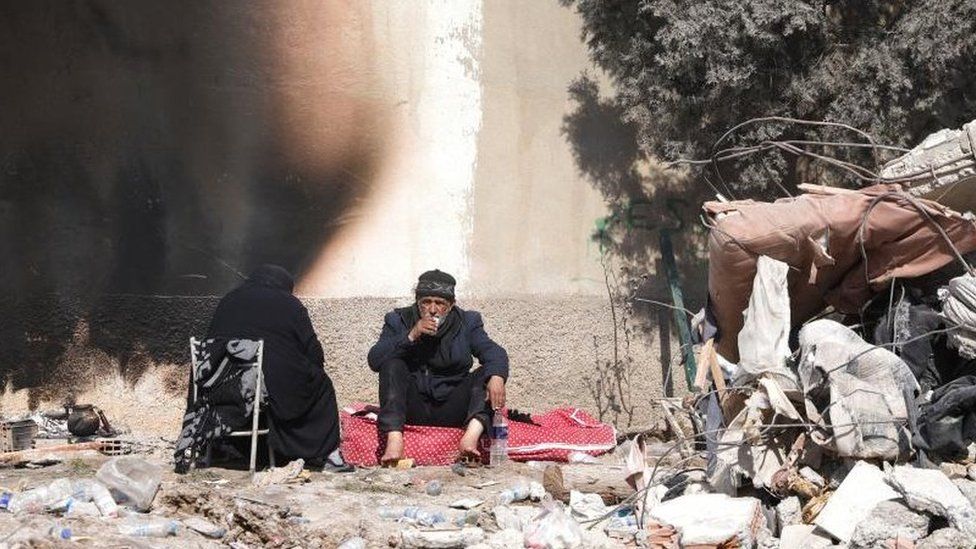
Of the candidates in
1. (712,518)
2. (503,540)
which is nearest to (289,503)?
(503,540)

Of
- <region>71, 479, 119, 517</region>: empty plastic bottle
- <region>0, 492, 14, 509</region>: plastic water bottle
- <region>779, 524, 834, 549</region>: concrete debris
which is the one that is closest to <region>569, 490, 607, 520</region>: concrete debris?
<region>779, 524, 834, 549</region>: concrete debris

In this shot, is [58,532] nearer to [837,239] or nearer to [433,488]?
[433,488]

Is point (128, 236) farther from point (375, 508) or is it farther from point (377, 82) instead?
point (375, 508)

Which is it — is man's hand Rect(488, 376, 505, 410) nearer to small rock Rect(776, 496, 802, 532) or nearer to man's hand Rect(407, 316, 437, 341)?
man's hand Rect(407, 316, 437, 341)

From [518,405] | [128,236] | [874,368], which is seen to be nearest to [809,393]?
[874,368]

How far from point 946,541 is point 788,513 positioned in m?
0.77

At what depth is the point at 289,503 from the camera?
6160 mm

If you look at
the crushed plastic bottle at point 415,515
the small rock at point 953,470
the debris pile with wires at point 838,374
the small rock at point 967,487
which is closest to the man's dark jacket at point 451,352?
the debris pile with wires at point 838,374

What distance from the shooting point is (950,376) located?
6.12 metres

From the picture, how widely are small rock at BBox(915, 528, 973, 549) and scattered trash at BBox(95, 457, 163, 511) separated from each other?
336 cm

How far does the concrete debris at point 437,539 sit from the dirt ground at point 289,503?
0.23 ft

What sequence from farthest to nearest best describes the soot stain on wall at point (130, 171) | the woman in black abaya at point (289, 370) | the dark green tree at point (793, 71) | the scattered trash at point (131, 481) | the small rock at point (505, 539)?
the soot stain on wall at point (130, 171) → the dark green tree at point (793, 71) → the woman in black abaya at point (289, 370) → the scattered trash at point (131, 481) → the small rock at point (505, 539)

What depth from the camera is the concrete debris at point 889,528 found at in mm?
5270

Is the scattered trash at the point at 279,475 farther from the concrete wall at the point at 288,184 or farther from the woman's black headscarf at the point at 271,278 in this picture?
the concrete wall at the point at 288,184
